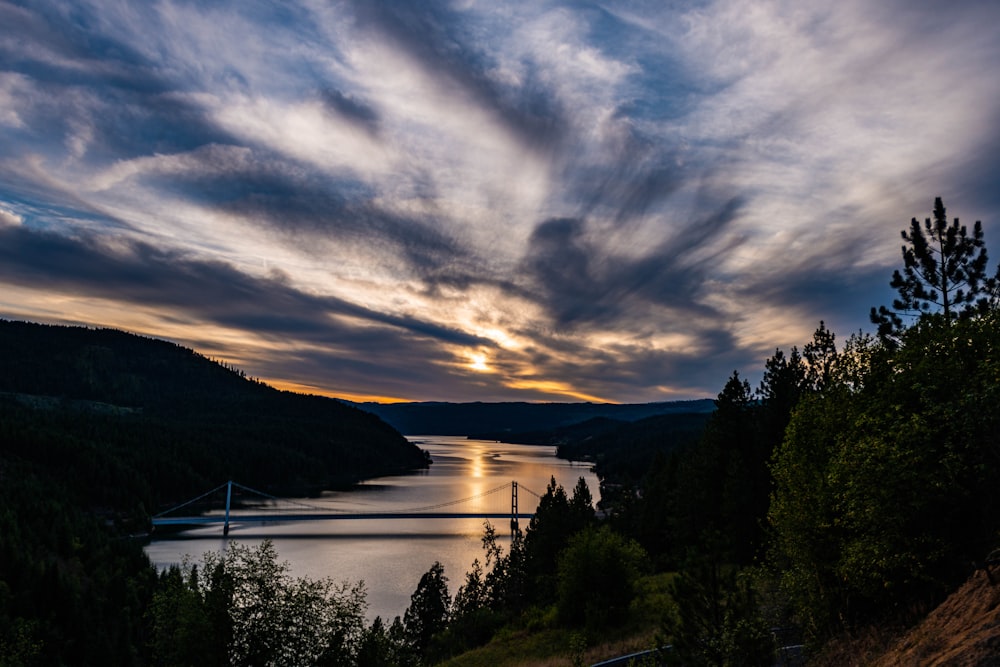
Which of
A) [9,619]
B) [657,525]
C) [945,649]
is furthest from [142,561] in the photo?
[945,649]

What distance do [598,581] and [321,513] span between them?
9108cm

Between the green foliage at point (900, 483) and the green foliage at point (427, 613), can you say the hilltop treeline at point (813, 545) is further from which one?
the green foliage at point (427, 613)

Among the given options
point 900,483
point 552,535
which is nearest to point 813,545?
point 900,483

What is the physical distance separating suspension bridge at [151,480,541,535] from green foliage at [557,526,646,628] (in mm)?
74640

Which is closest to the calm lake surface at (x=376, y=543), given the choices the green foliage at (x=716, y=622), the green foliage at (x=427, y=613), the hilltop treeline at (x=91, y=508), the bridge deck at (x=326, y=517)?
the bridge deck at (x=326, y=517)

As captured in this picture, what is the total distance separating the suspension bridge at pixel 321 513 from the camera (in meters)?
110

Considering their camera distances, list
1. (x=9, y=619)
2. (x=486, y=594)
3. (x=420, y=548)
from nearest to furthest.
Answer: (x=9, y=619), (x=486, y=594), (x=420, y=548)

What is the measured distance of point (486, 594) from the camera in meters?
57.4

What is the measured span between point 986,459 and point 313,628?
20.7 meters

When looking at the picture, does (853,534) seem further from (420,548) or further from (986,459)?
(420,548)

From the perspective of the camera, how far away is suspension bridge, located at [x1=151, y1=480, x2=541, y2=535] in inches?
4338

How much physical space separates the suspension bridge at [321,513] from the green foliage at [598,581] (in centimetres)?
7464

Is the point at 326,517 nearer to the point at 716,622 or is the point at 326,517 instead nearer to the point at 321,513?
the point at 321,513

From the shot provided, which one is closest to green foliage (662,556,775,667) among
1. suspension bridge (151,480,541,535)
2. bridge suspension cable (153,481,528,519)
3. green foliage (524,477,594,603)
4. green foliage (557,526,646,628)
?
green foliage (557,526,646,628)
